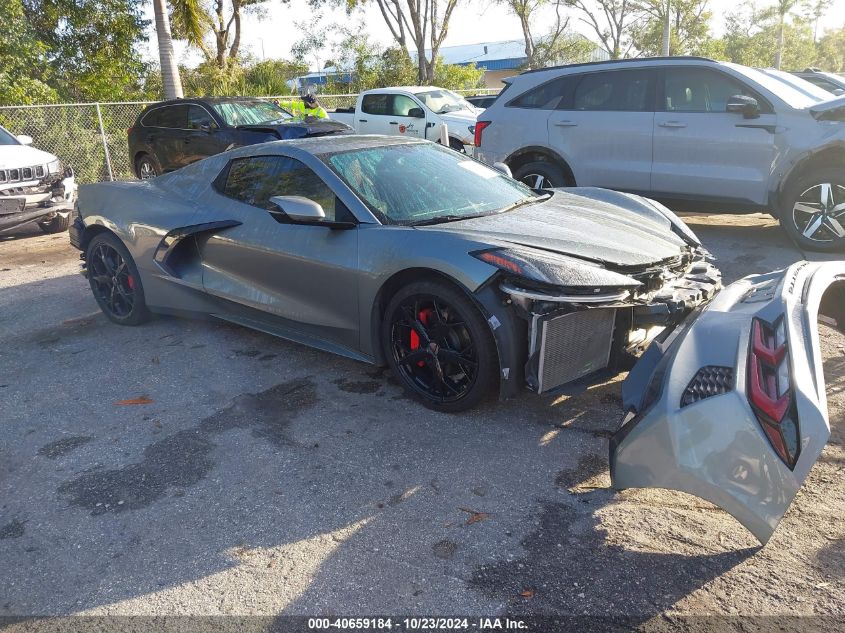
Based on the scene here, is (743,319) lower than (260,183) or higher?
lower

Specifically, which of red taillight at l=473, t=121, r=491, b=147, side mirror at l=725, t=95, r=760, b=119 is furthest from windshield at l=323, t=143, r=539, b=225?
red taillight at l=473, t=121, r=491, b=147

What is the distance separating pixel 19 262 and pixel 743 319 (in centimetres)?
833

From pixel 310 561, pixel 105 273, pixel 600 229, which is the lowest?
pixel 310 561

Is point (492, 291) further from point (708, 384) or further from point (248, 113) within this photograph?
point (248, 113)

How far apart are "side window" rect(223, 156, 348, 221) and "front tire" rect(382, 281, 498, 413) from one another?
76 centimetres

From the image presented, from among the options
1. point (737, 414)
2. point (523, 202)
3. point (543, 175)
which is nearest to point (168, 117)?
point (543, 175)

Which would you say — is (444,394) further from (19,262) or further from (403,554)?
(19,262)

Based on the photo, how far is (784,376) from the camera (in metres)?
2.45

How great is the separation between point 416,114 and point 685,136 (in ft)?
25.2

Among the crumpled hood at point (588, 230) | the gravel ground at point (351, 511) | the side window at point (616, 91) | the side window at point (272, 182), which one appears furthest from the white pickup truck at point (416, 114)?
the gravel ground at point (351, 511)

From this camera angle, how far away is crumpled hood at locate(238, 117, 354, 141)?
10.3 m

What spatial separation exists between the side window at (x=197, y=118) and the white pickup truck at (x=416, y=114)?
406 cm

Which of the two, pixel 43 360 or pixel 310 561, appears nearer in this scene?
pixel 310 561

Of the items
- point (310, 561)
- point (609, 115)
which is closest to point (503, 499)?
point (310, 561)
